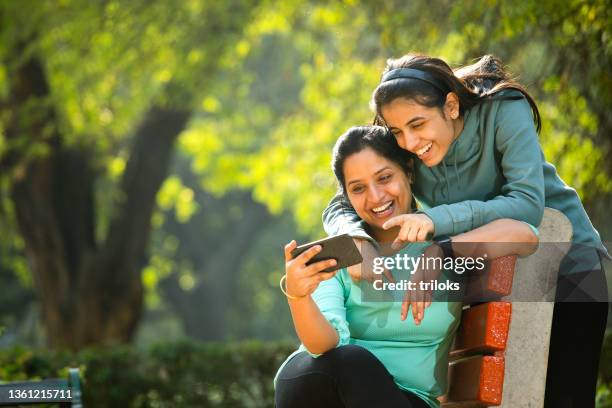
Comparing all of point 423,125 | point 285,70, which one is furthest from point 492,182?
point 285,70

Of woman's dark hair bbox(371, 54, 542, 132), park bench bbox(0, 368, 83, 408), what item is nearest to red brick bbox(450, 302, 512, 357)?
woman's dark hair bbox(371, 54, 542, 132)

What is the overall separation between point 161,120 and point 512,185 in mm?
8900

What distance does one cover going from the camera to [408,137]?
320 centimetres

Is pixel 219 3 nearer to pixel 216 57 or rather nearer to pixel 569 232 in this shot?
pixel 216 57

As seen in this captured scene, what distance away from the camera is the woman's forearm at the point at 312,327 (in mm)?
2926

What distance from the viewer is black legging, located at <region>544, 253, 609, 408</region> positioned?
322 cm

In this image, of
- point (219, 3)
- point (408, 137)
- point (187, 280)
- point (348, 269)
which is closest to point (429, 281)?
point (348, 269)

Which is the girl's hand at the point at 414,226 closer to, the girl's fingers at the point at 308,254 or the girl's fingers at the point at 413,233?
the girl's fingers at the point at 413,233

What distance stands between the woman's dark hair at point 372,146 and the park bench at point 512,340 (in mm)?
497

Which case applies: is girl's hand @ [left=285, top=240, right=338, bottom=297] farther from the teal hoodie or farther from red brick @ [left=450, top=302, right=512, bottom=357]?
red brick @ [left=450, top=302, right=512, bottom=357]

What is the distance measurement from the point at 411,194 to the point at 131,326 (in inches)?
327

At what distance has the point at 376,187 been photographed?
3.31 meters

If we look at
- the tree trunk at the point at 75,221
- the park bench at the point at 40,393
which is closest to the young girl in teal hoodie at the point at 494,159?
the park bench at the point at 40,393

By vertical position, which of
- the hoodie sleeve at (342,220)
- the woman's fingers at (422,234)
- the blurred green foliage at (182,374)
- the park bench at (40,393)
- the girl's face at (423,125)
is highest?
the girl's face at (423,125)
